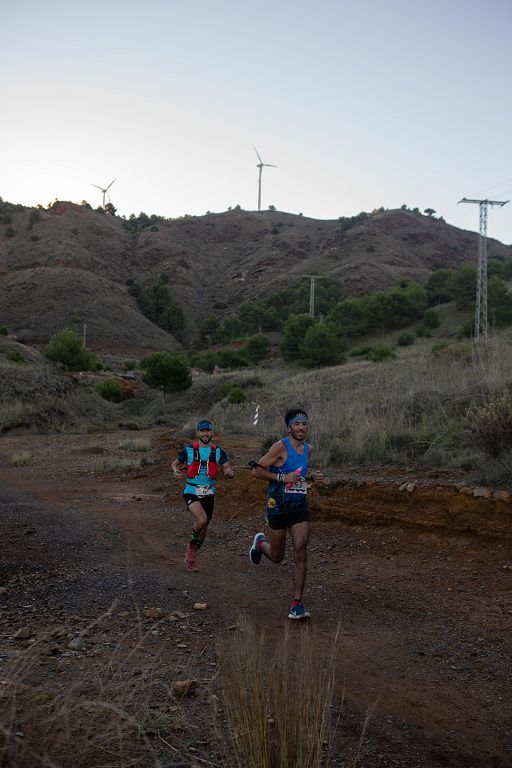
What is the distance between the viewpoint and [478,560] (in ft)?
23.1

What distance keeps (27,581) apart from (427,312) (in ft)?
176

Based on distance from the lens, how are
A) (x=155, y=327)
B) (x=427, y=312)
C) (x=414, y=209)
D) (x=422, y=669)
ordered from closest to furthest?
(x=422, y=669)
(x=427, y=312)
(x=155, y=327)
(x=414, y=209)

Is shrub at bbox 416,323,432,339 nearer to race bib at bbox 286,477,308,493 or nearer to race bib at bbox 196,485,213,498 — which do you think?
race bib at bbox 196,485,213,498

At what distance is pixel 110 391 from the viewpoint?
1563 inches

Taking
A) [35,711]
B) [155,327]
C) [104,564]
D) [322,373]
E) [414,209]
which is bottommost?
[104,564]

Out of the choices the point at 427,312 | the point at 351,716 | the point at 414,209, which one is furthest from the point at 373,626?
the point at 414,209

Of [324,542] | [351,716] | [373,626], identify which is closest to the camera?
[351,716]

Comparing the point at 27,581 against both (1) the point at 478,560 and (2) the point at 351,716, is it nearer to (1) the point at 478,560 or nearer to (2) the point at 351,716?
(2) the point at 351,716

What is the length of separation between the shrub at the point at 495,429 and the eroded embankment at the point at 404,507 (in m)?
1.02

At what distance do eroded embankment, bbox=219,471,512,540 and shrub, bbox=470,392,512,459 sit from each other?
102cm

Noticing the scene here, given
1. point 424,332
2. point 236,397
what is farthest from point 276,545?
point 424,332

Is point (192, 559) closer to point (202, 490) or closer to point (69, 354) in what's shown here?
point (202, 490)

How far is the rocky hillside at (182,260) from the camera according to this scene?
235ft

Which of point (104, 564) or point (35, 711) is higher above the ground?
point (35, 711)
